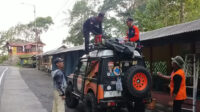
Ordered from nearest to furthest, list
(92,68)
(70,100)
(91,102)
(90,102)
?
1. (91,102)
2. (90,102)
3. (92,68)
4. (70,100)

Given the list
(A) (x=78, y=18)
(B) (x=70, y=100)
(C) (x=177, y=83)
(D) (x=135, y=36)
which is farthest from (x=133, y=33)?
(A) (x=78, y=18)

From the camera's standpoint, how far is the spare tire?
5539mm

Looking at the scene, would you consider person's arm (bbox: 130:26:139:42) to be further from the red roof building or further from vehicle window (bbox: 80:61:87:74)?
the red roof building

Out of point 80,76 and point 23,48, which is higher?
point 23,48

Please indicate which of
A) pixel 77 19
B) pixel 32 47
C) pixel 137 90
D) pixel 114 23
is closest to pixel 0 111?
pixel 137 90

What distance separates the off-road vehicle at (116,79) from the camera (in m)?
5.66

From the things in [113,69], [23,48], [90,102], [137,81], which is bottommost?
[90,102]

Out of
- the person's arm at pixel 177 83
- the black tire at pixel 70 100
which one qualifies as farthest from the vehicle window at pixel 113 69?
the black tire at pixel 70 100

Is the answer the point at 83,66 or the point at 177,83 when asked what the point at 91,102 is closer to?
the point at 83,66

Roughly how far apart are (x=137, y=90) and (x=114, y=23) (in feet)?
87.8

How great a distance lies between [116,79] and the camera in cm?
582

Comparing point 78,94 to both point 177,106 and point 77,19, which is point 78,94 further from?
point 77,19

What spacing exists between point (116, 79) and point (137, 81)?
1.73 ft

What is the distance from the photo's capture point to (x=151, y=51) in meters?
10.2
